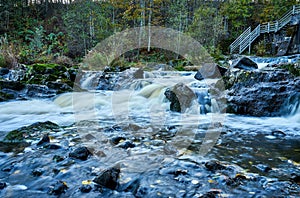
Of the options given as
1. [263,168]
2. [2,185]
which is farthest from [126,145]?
[263,168]

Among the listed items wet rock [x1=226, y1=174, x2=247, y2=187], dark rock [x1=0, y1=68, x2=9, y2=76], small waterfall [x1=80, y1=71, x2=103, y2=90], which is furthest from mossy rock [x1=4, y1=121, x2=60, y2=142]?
dark rock [x1=0, y1=68, x2=9, y2=76]

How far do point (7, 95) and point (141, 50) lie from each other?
1555 cm

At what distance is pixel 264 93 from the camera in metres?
5.37

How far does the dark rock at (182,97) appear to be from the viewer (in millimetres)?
5914

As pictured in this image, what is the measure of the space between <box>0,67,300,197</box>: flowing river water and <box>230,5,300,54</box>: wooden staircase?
16938 millimetres

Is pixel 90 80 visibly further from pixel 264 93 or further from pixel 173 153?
pixel 173 153

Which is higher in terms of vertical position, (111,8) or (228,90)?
(111,8)

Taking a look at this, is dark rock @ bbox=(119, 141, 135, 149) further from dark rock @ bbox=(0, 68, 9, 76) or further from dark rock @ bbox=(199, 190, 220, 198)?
dark rock @ bbox=(0, 68, 9, 76)

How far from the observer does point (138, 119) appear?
5.34 meters

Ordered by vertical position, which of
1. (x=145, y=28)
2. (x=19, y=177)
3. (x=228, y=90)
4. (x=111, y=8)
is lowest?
(x=19, y=177)

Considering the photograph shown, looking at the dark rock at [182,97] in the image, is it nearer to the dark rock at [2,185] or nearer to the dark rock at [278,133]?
the dark rock at [278,133]

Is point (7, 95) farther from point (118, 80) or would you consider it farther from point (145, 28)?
point (145, 28)

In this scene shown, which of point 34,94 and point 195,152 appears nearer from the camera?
point 195,152

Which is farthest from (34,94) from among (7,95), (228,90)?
(228,90)
